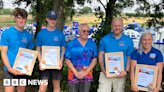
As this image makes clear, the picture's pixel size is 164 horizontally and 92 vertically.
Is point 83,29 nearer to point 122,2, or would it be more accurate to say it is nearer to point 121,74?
point 121,74

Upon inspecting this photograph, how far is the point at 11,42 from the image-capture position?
310 cm

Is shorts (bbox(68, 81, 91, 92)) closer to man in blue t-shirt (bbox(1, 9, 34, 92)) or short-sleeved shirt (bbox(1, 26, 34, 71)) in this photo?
man in blue t-shirt (bbox(1, 9, 34, 92))

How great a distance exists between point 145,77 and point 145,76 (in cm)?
2

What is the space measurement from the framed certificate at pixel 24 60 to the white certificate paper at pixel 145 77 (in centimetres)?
203

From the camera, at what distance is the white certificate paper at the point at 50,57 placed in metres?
3.33

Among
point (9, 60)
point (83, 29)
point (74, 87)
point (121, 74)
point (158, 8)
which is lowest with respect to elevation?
point (74, 87)

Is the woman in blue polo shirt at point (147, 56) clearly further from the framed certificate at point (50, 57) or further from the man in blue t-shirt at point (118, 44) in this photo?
the framed certificate at point (50, 57)

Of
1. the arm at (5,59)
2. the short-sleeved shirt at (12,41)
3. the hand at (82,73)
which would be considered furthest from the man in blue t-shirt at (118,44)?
the arm at (5,59)

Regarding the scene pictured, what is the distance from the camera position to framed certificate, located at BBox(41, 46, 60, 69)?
10.9ft

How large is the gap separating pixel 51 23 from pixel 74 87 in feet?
4.41

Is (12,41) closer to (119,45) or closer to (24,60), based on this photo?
(24,60)

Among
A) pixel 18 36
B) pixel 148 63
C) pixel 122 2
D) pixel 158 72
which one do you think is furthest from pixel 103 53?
pixel 122 2

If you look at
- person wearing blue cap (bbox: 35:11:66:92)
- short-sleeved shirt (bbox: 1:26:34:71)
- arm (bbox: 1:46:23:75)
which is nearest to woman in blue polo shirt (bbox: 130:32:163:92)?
person wearing blue cap (bbox: 35:11:66:92)

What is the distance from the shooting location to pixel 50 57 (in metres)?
3.36
